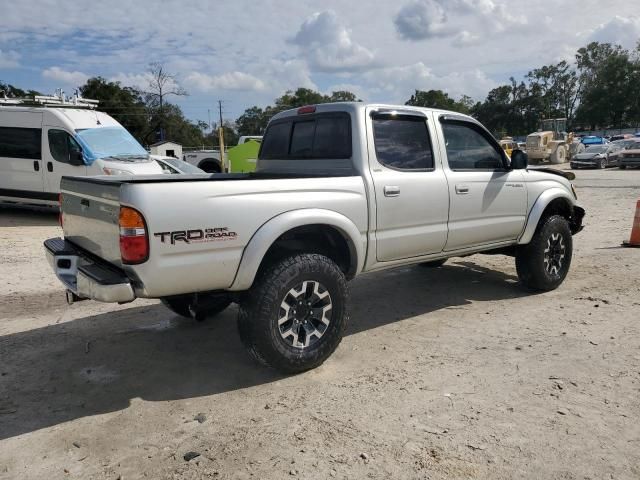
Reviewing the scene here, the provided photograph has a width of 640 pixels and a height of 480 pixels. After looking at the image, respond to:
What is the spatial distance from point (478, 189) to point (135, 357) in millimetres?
3467

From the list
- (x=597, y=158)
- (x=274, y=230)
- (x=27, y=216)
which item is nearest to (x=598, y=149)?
(x=597, y=158)

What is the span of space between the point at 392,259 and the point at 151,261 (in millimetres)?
2080

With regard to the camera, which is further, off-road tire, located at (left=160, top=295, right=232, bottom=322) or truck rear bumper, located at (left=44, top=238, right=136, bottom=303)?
off-road tire, located at (left=160, top=295, right=232, bottom=322)

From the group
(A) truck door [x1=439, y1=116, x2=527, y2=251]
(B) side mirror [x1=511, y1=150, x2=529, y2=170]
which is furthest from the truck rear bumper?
(B) side mirror [x1=511, y1=150, x2=529, y2=170]

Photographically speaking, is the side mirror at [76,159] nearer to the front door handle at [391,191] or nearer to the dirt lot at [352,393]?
the dirt lot at [352,393]

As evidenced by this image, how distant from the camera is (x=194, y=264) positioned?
337 centimetres

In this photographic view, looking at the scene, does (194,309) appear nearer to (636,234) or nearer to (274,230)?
(274,230)

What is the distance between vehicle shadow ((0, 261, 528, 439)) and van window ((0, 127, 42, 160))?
7.83 m

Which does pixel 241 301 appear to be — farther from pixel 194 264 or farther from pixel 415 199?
pixel 415 199

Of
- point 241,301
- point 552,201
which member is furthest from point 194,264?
point 552,201

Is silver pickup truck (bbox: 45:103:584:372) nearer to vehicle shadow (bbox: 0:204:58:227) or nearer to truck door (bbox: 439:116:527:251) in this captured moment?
truck door (bbox: 439:116:527:251)

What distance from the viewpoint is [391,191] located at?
4.37 metres

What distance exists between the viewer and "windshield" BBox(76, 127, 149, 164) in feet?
37.0

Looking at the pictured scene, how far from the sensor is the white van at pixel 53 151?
1128cm
